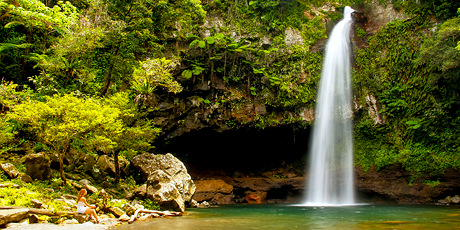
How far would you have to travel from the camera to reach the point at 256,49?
21.8 meters

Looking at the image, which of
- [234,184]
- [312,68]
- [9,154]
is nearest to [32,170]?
[9,154]

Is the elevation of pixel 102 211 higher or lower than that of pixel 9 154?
lower

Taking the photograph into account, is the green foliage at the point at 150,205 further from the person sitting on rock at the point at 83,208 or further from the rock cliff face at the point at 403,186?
the rock cliff face at the point at 403,186

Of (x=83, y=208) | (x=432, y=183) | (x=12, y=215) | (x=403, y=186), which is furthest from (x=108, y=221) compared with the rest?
(x=432, y=183)

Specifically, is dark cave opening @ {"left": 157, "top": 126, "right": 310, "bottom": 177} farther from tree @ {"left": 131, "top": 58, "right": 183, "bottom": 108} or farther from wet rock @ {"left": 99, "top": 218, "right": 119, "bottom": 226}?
wet rock @ {"left": 99, "top": 218, "right": 119, "bottom": 226}

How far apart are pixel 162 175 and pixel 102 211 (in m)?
3.94

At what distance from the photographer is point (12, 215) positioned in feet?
21.1

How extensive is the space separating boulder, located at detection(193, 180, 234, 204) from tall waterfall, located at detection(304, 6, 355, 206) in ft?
19.8

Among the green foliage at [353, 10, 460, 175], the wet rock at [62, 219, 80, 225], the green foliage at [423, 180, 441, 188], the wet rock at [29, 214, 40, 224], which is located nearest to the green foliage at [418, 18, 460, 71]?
the green foliage at [353, 10, 460, 175]

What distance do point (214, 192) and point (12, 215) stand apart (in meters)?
14.9

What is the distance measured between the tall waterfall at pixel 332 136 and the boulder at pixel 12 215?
58.3 feet

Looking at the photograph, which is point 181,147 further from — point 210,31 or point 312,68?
point 312,68

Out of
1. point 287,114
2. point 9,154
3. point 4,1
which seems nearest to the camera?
point 9,154

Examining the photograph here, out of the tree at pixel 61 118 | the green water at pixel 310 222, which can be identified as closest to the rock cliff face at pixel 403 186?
the green water at pixel 310 222
